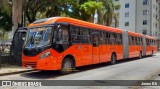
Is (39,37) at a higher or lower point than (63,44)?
higher

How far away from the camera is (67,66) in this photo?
13.4 m

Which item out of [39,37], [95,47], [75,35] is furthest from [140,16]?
[39,37]

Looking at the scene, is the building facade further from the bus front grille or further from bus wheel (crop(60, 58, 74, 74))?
the bus front grille

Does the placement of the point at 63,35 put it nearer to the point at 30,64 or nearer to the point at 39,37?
the point at 39,37

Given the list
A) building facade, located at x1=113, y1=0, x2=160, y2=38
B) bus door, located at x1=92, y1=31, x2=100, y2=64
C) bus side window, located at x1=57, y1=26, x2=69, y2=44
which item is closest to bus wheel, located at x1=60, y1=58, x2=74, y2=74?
bus side window, located at x1=57, y1=26, x2=69, y2=44

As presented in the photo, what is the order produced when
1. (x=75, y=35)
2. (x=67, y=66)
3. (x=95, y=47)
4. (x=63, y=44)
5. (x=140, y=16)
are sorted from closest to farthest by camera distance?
1. (x=63, y=44)
2. (x=67, y=66)
3. (x=75, y=35)
4. (x=95, y=47)
5. (x=140, y=16)

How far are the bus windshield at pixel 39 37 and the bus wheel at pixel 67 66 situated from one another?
158 cm

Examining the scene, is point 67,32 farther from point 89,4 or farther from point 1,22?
point 1,22

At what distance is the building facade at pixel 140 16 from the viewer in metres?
66.2

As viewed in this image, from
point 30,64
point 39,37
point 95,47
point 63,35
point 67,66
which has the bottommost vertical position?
point 67,66

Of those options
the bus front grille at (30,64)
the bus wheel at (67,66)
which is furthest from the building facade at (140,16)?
the bus front grille at (30,64)

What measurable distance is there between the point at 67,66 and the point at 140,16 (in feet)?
188

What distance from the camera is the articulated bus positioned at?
12211 millimetres

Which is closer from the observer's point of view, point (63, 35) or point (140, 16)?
point (63, 35)
